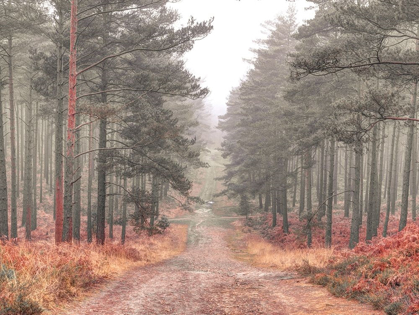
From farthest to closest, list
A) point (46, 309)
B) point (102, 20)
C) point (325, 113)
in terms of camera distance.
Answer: point (325, 113) → point (102, 20) → point (46, 309)

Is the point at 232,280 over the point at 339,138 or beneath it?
beneath

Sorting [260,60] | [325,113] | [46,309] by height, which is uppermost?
[260,60]

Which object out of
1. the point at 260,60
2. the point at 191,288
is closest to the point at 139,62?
the point at 191,288

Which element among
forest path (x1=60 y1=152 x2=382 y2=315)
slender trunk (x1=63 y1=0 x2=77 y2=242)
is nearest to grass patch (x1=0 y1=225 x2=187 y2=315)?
forest path (x1=60 y1=152 x2=382 y2=315)

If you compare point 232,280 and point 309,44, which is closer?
point 232,280

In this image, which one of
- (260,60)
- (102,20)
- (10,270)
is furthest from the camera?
(260,60)

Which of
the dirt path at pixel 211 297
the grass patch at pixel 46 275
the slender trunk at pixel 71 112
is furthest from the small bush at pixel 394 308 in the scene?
the slender trunk at pixel 71 112

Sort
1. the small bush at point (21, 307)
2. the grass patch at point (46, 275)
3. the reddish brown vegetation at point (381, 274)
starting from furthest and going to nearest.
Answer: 1. the reddish brown vegetation at point (381, 274)
2. the grass patch at point (46, 275)
3. the small bush at point (21, 307)

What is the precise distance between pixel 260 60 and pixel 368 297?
2405 cm

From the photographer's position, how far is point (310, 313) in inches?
228

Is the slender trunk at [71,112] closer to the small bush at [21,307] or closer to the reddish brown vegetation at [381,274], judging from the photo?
Answer: the small bush at [21,307]

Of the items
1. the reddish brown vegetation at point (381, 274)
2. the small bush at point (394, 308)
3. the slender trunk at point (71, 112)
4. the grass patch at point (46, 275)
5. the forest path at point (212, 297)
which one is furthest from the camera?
the slender trunk at point (71, 112)

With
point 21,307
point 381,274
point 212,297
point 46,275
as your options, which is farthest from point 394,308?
point 46,275

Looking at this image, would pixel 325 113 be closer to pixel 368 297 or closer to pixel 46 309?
pixel 368 297
